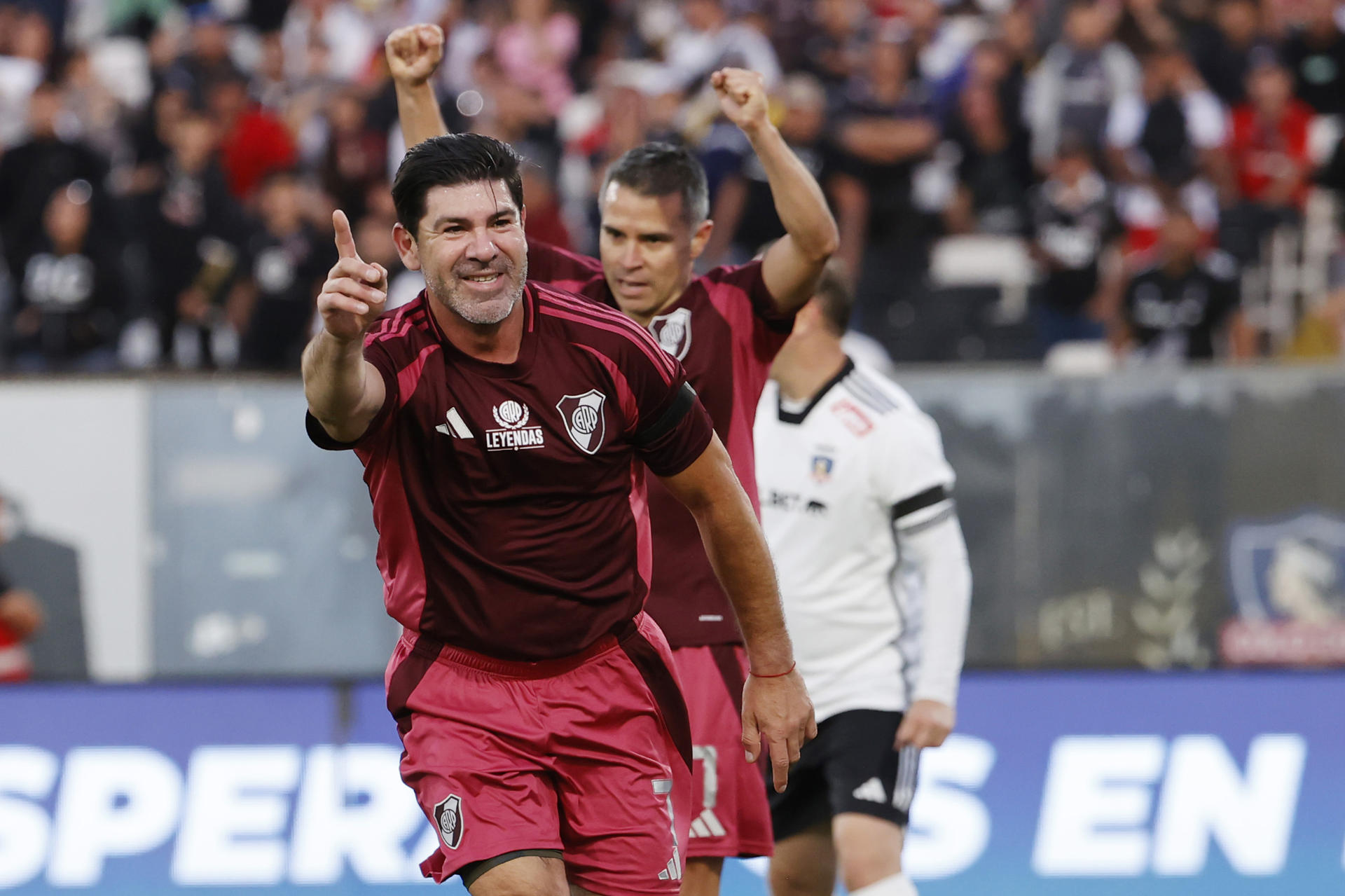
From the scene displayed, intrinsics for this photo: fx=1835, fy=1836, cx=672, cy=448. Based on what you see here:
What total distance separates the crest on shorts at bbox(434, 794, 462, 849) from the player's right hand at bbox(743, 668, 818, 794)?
0.69 metres

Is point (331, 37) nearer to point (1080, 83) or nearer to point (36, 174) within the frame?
point (36, 174)

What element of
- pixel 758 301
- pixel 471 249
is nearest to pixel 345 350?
pixel 471 249

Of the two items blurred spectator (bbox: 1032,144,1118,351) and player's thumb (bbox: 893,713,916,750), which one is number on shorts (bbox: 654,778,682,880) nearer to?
player's thumb (bbox: 893,713,916,750)

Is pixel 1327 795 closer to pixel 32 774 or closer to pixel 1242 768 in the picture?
pixel 1242 768

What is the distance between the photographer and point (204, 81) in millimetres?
13234

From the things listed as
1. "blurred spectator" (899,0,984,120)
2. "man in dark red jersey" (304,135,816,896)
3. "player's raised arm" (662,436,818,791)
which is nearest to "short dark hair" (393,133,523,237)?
"man in dark red jersey" (304,135,816,896)

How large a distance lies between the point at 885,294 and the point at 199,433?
4121 millimetres

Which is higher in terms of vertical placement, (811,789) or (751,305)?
(751,305)

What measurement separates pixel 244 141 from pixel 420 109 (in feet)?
24.5

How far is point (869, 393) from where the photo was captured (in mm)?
6258

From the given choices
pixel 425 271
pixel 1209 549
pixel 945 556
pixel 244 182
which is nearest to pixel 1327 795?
pixel 1209 549

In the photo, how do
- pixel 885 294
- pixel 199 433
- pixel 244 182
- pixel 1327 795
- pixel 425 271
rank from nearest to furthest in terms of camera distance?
pixel 425 271 → pixel 1327 795 → pixel 199 433 → pixel 885 294 → pixel 244 182

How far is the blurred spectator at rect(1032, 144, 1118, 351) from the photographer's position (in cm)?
→ 1110

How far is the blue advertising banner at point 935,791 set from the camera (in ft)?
24.4
